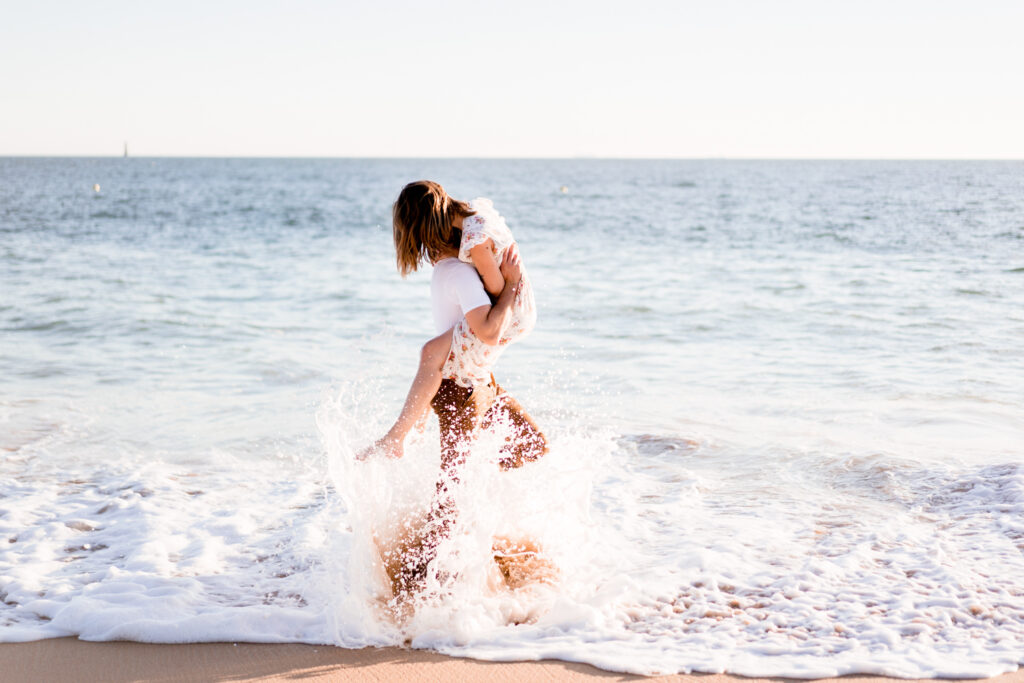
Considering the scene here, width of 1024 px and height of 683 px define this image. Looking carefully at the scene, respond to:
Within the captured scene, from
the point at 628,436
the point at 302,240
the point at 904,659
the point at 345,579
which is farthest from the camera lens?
the point at 302,240

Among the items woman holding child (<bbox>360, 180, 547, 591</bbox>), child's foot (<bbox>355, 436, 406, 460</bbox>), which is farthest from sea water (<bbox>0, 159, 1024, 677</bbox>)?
child's foot (<bbox>355, 436, 406, 460</bbox>)

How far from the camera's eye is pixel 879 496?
5.96 m

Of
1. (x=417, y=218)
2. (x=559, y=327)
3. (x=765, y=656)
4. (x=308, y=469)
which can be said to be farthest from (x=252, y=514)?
(x=559, y=327)

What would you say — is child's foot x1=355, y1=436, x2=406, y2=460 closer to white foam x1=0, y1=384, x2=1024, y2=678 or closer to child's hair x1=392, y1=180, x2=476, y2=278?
white foam x1=0, y1=384, x2=1024, y2=678

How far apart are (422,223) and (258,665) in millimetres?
2141

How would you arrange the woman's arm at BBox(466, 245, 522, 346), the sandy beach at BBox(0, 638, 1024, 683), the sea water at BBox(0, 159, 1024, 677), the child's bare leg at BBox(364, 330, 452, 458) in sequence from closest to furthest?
1. the sandy beach at BBox(0, 638, 1024, 683)
2. the woman's arm at BBox(466, 245, 522, 346)
3. the child's bare leg at BBox(364, 330, 452, 458)
4. the sea water at BBox(0, 159, 1024, 677)

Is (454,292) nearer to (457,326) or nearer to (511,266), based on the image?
(457,326)

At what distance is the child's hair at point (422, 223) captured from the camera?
389cm

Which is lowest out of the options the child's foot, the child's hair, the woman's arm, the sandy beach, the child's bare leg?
the sandy beach

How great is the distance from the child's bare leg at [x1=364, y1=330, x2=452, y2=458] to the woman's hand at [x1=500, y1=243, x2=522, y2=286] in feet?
1.25

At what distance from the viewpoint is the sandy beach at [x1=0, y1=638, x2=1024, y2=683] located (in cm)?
372

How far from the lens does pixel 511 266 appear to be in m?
4.03

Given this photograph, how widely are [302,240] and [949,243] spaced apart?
1849 centimetres

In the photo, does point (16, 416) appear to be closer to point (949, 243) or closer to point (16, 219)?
point (949, 243)
